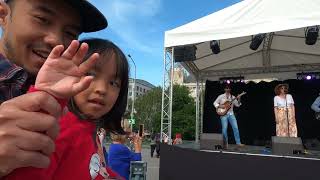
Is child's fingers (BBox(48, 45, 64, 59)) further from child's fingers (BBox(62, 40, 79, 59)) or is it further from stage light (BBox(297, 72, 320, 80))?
stage light (BBox(297, 72, 320, 80))

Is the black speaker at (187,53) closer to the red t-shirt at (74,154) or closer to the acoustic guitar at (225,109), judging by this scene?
the acoustic guitar at (225,109)

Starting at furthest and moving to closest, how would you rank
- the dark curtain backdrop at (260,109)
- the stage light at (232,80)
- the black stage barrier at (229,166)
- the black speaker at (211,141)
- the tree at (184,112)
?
the tree at (184,112) < the stage light at (232,80) < the dark curtain backdrop at (260,109) < the black speaker at (211,141) < the black stage barrier at (229,166)

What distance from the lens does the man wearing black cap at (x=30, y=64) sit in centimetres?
66

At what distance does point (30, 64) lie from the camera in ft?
3.24

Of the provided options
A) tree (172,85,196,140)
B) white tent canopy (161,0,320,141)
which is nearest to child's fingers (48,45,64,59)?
white tent canopy (161,0,320,141)

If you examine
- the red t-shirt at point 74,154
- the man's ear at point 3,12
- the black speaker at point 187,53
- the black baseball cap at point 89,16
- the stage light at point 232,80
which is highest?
the black speaker at point 187,53

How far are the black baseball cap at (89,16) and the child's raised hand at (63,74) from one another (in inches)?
15.4

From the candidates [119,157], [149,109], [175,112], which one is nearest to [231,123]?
[119,157]

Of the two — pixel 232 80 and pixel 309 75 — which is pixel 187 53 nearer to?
pixel 232 80

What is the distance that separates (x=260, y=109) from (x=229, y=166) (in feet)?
25.4

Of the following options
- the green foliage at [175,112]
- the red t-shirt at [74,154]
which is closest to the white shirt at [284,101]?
the red t-shirt at [74,154]

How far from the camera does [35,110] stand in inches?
26.0

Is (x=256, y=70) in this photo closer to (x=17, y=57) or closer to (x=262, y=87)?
(x=262, y=87)

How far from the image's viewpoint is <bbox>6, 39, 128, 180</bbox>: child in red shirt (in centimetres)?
69
